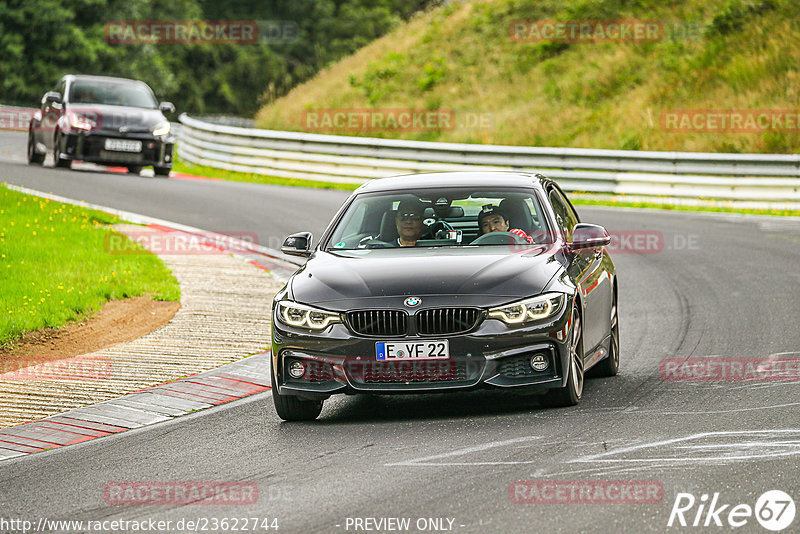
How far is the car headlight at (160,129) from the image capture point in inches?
1013

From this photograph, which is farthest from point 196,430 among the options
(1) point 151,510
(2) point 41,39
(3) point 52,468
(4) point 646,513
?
(2) point 41,39

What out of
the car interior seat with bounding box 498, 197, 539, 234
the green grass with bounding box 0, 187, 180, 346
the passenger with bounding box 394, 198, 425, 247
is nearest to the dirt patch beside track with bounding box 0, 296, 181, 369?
the green grass with bounding box 0, 187, 180, 346

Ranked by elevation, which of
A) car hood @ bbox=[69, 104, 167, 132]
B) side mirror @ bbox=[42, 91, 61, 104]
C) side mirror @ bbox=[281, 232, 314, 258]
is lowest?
car hood @ bbox=[69, 104, 167, 132]

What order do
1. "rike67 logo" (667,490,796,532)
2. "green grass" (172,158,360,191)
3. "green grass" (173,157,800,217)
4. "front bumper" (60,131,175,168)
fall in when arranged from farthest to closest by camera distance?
"green grass" (172,158,360,191)
"front bumper" (60,131,175,168)
"green grass" (173,157,800,217)
"rike67 logo" (667,490,796,532)

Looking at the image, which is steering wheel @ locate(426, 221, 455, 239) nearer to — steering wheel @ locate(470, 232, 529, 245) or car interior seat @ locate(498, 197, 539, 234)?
steering wheel @ locate(470, 232, 529, 245)

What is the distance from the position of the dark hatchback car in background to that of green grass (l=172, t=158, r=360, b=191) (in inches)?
137

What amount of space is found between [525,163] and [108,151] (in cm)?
854

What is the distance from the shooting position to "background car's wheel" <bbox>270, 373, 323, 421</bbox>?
8164 mm

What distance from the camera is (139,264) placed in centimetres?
1427

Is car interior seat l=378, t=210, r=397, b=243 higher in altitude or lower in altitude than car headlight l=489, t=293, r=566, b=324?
higher

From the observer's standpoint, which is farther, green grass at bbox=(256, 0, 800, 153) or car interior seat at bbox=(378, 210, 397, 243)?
green grass at bbox=(256, 0, 800, 153)

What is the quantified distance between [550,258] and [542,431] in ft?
4.85

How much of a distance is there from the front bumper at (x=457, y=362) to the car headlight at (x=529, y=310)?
1.7 inches

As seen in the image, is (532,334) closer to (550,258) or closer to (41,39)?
(550,258)
